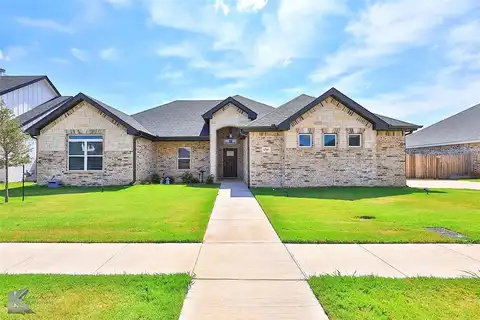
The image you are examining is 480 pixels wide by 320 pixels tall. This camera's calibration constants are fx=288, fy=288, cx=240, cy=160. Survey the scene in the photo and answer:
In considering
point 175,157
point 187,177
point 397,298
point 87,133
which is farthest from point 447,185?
point 87,133

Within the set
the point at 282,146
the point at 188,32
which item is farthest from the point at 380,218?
the point at 188,32

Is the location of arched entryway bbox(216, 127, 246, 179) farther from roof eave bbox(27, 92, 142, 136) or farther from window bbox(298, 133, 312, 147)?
roof eave bbox(27, 92, 142, 136)

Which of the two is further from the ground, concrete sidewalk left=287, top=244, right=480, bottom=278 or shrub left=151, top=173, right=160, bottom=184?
shrub left=151, top=173, right=160, bottom=184

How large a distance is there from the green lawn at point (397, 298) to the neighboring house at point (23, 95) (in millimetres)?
24392

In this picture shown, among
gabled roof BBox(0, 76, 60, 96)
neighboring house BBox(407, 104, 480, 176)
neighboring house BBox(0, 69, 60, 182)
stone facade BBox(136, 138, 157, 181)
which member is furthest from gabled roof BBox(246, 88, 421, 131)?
gabled roof BBox(0, 76, 60, 96)

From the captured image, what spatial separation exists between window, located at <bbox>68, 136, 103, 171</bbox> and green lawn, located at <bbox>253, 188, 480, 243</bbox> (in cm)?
1083

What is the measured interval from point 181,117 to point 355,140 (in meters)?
13.5

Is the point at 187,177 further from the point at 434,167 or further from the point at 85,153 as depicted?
the point at 434,167

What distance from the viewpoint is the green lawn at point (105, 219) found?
6.32m

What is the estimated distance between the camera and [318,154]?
16.3m

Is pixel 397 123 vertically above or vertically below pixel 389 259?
above

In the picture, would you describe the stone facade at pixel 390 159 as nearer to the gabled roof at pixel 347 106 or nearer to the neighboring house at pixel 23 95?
the gabled roof at pixel 347 106

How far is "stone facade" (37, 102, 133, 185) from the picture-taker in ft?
56.2

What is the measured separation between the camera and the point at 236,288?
12.7 feet
